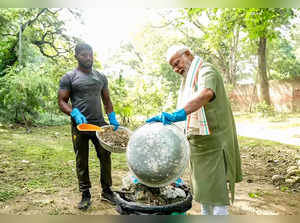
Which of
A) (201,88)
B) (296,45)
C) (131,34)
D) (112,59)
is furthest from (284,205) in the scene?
(296,45)

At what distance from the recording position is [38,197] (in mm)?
2723

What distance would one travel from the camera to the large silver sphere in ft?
4.43

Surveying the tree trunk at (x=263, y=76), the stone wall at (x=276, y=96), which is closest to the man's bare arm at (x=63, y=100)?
the tree trunk at (x=263, y=76)

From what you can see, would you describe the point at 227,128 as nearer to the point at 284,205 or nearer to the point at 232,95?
the point at 284,205

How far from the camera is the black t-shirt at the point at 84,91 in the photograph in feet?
7.42

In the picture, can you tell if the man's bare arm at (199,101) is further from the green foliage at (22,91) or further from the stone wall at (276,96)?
the stone wall at (276,96)

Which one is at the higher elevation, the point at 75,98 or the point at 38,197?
the point at 75,98

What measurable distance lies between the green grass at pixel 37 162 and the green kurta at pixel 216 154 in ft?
5.92

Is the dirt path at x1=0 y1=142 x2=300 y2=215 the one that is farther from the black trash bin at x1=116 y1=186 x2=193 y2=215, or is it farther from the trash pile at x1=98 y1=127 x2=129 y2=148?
the black trash bin at x1=116 y1=186 x2=193 y2=215

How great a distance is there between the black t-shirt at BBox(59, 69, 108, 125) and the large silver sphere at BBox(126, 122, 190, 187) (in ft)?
3.11

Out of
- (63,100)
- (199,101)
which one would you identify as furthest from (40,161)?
(199,101)

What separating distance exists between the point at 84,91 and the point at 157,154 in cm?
114

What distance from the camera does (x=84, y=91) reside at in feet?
7.50

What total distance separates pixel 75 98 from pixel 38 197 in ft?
3.58
